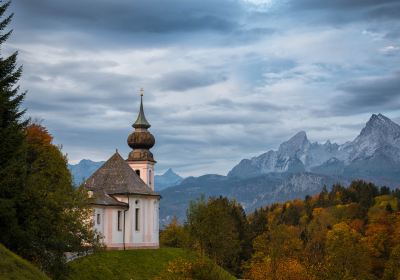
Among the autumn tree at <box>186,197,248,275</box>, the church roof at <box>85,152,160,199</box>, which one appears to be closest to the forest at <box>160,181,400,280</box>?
the autumn tree at <box>186,197,248,275</box>

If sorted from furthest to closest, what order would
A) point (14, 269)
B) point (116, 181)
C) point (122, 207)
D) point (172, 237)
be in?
point (172, 237) → point (116, 181) → point (122, 207) → point (14, 269)

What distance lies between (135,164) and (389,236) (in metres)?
45.9

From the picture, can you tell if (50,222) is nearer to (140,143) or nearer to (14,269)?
(14,269)

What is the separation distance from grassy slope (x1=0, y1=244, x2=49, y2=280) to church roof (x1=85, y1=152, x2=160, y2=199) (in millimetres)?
51534

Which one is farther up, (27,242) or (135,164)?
(135,164)

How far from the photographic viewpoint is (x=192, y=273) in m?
42.2

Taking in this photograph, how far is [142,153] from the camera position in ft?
330

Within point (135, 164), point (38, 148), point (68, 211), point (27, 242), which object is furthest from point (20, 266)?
point (135, 164)

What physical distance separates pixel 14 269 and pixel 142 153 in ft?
227

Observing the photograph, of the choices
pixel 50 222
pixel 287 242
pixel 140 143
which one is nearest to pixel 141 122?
pixel 140 143

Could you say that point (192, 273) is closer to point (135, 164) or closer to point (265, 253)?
point (135, 164)

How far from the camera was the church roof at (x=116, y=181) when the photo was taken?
8644 centimetres

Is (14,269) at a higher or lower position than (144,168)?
lower

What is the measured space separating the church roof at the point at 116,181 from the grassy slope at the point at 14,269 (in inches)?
2029
